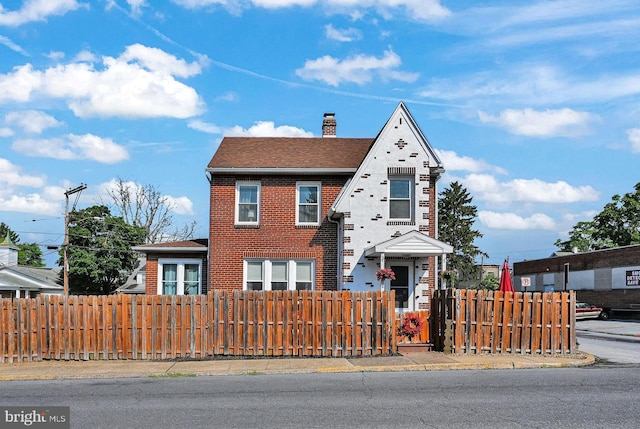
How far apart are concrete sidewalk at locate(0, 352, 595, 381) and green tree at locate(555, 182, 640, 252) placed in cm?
5276

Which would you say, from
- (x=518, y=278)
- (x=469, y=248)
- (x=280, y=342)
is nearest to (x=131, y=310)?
(x=280, y=342)

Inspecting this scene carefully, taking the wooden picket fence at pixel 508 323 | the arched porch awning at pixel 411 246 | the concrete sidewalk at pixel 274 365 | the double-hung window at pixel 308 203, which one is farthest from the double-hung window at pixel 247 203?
the wooden picket fence at pixel 508 323

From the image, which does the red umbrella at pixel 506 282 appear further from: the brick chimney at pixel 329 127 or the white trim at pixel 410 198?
the brick chimney at pixel 329 127

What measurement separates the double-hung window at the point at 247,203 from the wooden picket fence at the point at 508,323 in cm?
996

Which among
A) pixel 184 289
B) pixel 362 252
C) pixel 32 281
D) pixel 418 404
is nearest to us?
pixel 418 404

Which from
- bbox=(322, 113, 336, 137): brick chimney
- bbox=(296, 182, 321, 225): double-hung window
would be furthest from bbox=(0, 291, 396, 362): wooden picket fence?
bbox=(322, 113, 336, 137): brick chimney

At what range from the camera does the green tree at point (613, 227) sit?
209 ft

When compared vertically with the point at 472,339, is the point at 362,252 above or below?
above

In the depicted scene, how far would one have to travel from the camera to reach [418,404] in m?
10.2

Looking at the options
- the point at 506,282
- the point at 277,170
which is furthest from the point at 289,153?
the point at 506,282

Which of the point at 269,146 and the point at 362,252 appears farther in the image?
the point at 269,146

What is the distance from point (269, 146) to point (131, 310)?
11.5 metres

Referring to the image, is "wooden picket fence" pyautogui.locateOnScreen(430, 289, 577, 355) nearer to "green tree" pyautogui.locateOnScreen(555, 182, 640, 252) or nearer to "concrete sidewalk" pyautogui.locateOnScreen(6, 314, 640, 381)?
"concrete sidewalk" pyautogui.locateOnScreen(6, 314, 640, 381)

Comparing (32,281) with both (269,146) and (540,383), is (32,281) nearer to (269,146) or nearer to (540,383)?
(269,146)
